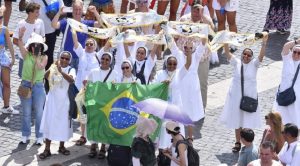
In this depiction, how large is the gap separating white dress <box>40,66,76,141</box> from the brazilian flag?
0.35 meters

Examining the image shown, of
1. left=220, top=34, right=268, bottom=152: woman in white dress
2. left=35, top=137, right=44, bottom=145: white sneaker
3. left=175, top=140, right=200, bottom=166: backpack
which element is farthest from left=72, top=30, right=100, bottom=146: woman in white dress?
left=175, top=140, right=200, bottom=166: backpack

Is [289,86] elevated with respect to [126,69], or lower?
lower

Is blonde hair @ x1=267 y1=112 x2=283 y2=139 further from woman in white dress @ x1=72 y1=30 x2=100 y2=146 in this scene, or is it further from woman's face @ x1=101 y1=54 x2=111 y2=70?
woman in white dress @ x1=72 y1=30 x2=100 y2=146

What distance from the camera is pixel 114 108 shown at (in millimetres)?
16047

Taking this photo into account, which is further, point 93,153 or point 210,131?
point 210,131

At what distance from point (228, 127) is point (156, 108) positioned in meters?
2.81

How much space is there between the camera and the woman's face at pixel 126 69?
16.3 m

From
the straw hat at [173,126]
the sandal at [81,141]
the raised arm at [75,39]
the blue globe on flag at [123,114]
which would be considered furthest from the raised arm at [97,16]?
the straw hat at [173,126]

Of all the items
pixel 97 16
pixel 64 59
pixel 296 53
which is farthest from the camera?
pixel 97 16

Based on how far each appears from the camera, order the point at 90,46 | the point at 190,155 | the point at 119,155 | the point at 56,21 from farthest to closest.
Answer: the point at 56,21
the point at 90,46
the point at 119,155
the point at 190,155

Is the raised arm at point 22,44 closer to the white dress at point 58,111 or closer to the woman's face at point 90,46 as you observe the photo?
the white dress at point 58,111

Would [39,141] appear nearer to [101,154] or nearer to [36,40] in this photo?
[101,154]

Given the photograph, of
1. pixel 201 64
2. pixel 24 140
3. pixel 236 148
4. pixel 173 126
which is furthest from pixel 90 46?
pixel 173 126

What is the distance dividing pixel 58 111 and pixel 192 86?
231 cm
